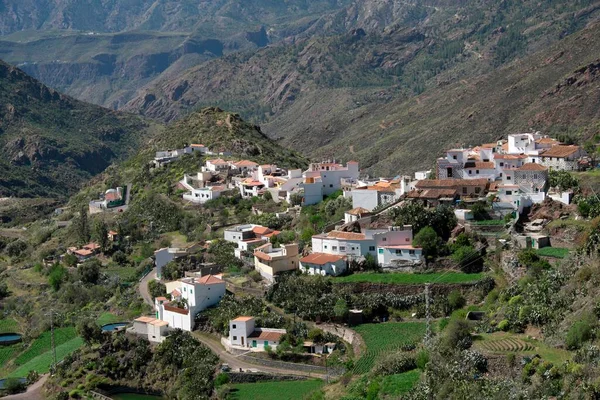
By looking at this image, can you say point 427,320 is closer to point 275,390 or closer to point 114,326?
point 275,390

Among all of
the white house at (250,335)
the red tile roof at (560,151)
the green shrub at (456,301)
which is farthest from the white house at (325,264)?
the red tile roof at (560,151)

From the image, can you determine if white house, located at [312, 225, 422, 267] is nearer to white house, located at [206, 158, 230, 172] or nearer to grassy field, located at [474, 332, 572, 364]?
grassy field, located at [474, 332, 572, 364]

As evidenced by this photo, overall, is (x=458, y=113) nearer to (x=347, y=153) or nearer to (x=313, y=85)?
(x=347, y=153)

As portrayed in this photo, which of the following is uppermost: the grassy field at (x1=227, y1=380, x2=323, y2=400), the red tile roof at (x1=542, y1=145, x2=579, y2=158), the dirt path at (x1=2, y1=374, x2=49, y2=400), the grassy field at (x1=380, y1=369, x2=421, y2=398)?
the red tile roof at (x1=542, y1=145, x2=579, y2=158)

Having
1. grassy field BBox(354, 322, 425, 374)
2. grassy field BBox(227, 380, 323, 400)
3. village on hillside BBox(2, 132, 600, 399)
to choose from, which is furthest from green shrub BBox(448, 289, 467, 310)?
grassy field BBox(227, 380, 323, 400)

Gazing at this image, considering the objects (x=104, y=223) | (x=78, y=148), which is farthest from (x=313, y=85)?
(x=104, y=223)

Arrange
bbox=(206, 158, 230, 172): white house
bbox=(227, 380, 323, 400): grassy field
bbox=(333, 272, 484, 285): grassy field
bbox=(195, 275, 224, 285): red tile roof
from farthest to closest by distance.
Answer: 1. bbox=(206, 158, 230, 172): white house
2. bbox=(195, 275, 224, 285): red tile roof
3. bbox=(333, 272, 484, 285): grassy field
4. bbox=(227, 380, 323, 400): grassy field
